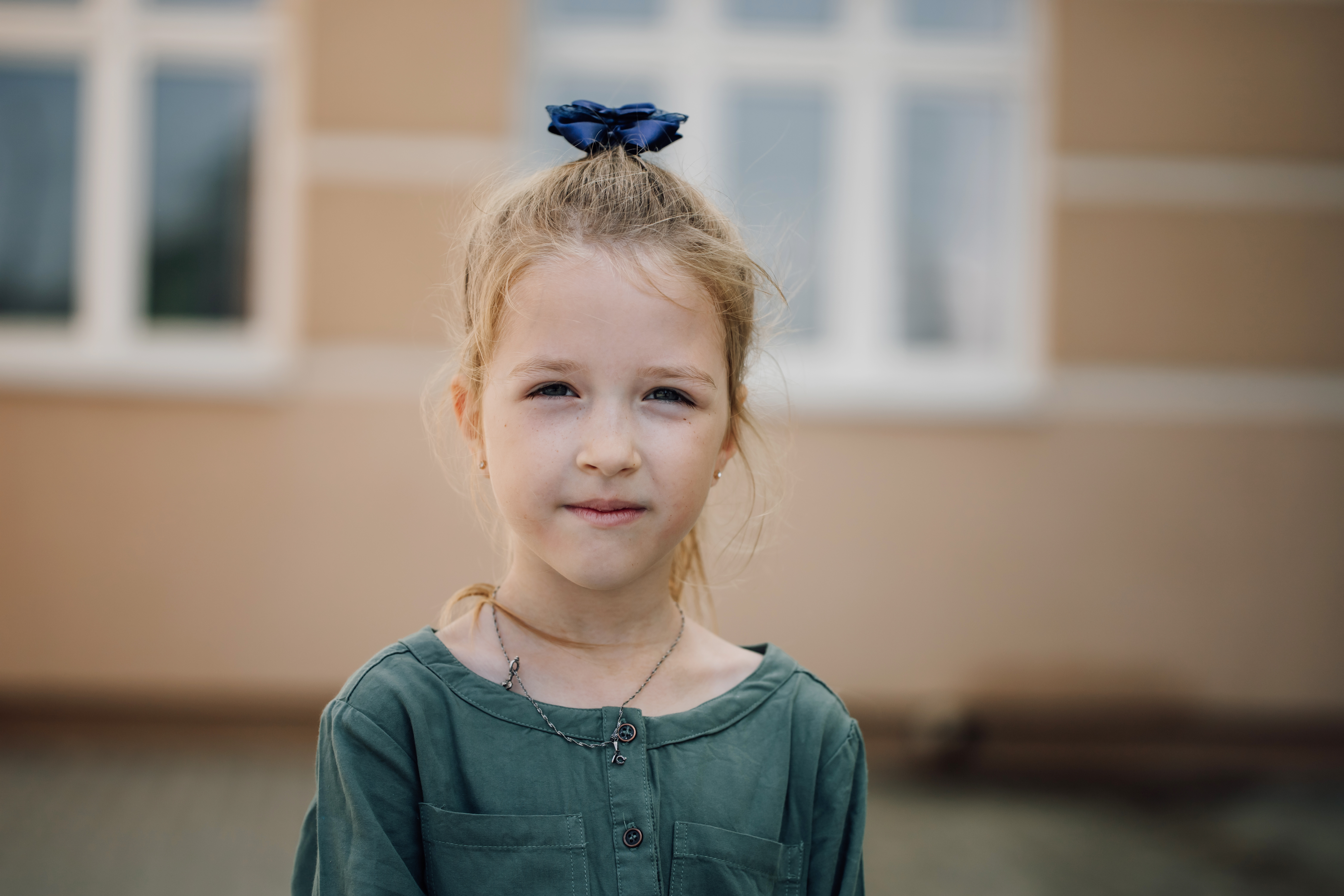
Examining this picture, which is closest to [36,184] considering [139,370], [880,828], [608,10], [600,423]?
[139,370]

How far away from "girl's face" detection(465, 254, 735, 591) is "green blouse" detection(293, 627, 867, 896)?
0.19 metres

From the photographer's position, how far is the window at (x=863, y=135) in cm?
507

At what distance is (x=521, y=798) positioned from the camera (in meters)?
1.20

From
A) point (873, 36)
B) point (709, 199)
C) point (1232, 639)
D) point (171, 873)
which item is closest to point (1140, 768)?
point (1232, 639)

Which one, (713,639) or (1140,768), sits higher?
(713,639)

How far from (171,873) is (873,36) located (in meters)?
4.49

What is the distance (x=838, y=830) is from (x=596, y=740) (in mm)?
333

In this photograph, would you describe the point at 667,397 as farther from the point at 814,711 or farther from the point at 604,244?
the point at 814,711

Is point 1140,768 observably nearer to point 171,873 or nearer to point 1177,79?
point 1177,79

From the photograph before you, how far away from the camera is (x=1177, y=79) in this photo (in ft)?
15.7

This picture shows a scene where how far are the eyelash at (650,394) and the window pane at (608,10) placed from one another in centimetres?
427

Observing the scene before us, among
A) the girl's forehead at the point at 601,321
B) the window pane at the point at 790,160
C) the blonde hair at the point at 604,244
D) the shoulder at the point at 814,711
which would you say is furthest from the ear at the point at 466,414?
the window pane at the point at 790,160

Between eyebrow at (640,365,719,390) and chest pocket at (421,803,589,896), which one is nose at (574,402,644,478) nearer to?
eyebrow at (640,365,719,390)

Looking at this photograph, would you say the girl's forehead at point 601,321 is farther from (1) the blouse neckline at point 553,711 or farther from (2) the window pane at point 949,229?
(2) the window pane at point 949,229
